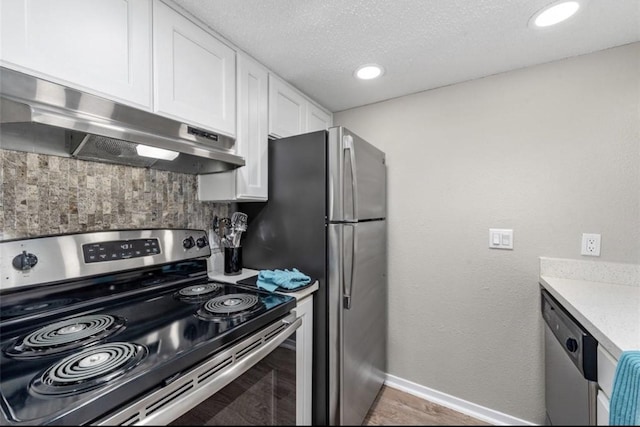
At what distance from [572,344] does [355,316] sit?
881 mm

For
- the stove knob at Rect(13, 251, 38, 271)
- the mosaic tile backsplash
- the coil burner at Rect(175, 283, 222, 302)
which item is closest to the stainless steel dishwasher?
the coil burner at Rect(175, 283, 222, 302)

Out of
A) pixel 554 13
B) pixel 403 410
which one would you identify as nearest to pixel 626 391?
pixel 403 410

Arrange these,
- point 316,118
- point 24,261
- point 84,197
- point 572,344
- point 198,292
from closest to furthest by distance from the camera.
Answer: point 24,261 → point 572,344 → point 84,197 → point 198,292 → point 316,118

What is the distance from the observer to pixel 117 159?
1.14m

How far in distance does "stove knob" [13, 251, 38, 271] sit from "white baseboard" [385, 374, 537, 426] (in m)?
2.15

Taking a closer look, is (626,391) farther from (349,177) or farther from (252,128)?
(252,128)

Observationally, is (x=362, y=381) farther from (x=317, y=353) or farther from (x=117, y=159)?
(x=117, y=159)

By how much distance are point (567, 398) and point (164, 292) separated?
69.9 inches

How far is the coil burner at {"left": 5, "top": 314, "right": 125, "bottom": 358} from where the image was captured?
0.72 m

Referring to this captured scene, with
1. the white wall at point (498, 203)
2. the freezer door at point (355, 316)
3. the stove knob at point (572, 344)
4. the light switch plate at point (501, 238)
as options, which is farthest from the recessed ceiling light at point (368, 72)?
the stove knob at point (572, 344)

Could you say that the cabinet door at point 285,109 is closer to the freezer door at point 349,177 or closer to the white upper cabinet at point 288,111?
the white upper cabinet at point 288,111

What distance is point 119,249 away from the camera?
112 centimetres

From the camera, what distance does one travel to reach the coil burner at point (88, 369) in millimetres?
567

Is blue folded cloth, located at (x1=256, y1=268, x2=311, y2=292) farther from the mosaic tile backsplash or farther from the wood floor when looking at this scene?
the wood floor
